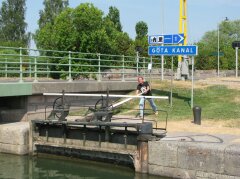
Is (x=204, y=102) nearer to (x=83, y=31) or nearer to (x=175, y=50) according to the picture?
(x=175, y=50)

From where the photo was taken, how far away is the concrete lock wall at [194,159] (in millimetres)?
9266

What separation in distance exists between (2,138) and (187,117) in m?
6.36

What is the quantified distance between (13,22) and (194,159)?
63.4 metres

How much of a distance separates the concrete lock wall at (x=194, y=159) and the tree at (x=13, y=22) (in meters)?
60.6

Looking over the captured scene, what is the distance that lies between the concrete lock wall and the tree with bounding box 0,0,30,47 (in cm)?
6058

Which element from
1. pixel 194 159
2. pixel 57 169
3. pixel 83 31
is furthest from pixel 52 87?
pixel 83 31

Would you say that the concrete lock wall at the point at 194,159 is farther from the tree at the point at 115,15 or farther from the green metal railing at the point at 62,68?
the tree at the point at 115,15

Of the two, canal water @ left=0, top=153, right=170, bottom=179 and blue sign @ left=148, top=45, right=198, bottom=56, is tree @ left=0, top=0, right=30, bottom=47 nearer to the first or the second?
blue sign @ left=148, top=45, right=198, bottom=56

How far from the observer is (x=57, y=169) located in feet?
38.7

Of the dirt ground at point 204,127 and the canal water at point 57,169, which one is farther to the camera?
the dirt ground at point 204,127

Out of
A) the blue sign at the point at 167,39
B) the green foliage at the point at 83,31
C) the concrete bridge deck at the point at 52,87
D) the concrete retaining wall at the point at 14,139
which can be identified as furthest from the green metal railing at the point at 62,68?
the green foliage at the point at 83,31

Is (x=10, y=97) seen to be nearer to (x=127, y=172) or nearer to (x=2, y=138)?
(x=2, y=138)

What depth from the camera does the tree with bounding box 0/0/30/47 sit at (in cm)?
6831

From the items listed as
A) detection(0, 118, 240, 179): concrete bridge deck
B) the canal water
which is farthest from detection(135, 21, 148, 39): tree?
detection(0, 118, 240, 179): concrete bridge deck
